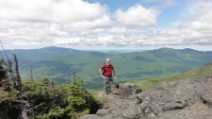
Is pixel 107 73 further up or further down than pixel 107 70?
further down

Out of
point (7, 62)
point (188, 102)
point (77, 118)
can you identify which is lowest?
point (77, 118)

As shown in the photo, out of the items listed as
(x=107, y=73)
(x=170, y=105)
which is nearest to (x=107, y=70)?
(x=107, y=73)

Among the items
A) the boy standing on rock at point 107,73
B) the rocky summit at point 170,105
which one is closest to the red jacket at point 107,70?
the boy standing on rock at point 107,73

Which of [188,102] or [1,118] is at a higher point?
[188,102]

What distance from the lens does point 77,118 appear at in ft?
87.8

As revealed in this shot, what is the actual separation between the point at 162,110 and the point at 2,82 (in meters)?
16.3

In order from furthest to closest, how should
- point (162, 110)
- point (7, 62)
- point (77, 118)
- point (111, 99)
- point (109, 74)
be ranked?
point (109, 74) < point (111, 99) < point (7, 62) < point (77, 118) < point (162, 110)

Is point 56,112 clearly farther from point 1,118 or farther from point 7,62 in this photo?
point 7,62

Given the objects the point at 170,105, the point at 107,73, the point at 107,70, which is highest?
the point at 107,70

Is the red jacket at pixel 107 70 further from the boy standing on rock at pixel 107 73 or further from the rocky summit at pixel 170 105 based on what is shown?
the rocky summit at pixel 170 105

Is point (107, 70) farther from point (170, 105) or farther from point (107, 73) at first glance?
point (170, 105)

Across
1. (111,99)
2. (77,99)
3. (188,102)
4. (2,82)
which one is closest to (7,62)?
(2,82)

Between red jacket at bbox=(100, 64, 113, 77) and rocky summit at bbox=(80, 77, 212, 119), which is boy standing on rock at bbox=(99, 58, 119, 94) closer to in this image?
red jacket at bbox=(100, 64, 113, 77)

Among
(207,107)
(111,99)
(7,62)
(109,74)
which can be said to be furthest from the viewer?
(109,74)
